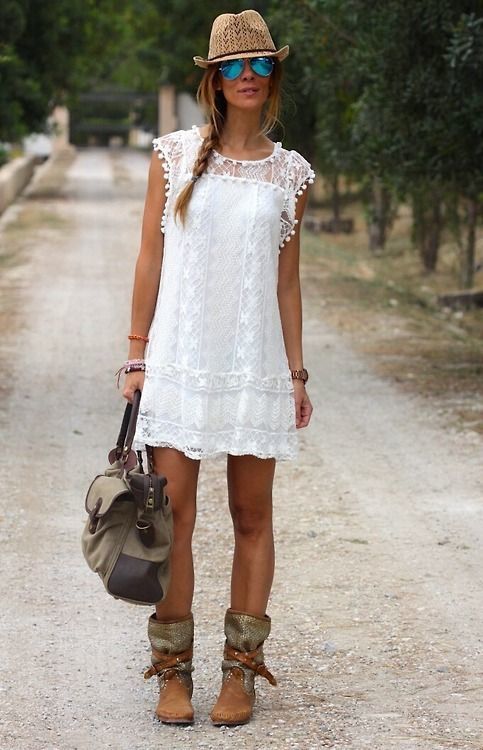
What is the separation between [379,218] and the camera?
77.2ft

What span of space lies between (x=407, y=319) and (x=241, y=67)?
10.7 meters

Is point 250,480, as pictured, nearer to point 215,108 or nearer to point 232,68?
point 215,108

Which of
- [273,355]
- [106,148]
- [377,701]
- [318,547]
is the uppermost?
[273,355]

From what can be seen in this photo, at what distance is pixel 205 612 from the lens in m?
5.68

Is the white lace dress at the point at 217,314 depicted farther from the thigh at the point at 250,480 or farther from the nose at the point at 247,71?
the nose at the point at 247,71

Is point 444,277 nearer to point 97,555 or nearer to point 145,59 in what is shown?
point 145,59

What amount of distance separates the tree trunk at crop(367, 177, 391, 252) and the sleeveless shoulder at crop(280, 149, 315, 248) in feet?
61.3

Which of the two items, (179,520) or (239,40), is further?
(179,520)

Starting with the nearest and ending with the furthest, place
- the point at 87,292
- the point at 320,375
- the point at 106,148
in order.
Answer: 1. the point at 320,375
2. the point at 87,292
3. the point at 106,148

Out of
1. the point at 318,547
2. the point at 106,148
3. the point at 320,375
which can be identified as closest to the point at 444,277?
the point at 320,375

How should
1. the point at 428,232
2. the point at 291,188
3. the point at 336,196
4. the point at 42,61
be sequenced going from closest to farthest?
the point at 291,188 < the point at 428,232 < the point at 42,61 < the point at 336,196

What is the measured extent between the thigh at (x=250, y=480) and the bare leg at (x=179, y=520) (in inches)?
4.7

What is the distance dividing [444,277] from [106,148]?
47502 millimetres

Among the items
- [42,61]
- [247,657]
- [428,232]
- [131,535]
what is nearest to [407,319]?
[428,232]
